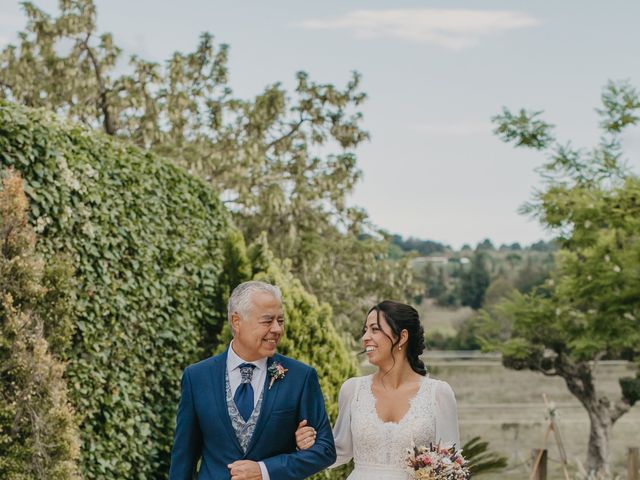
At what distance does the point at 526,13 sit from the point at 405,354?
17.2 metres

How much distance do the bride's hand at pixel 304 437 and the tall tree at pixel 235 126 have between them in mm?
11448

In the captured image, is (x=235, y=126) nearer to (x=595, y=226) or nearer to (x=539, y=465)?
(x=595, y=226)

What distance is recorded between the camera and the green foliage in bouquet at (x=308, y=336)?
860cm

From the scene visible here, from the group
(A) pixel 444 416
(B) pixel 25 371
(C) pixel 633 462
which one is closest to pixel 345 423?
(A) pixel 444 416

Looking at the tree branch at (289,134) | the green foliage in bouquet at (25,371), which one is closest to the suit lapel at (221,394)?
the green foliage in bouquet at (25,371)

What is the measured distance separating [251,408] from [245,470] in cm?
25

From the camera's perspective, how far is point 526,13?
20.3m

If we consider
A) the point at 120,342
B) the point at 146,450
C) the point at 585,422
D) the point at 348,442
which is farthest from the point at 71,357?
the point at 585,422

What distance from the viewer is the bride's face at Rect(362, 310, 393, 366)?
4273 mm

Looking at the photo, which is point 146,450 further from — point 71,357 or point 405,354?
point 405,354

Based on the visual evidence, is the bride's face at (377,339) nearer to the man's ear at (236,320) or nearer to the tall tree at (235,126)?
the man's ear at (236,320)

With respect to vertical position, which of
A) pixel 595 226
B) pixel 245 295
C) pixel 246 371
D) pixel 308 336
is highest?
pixel 595 226

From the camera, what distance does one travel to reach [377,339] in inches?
168

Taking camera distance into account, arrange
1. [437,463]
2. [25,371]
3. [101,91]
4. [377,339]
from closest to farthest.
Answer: [437,463] < [377,339] < [25,371] < [101,91]
